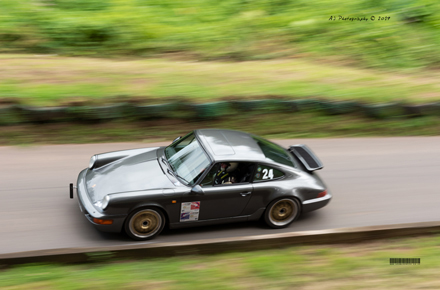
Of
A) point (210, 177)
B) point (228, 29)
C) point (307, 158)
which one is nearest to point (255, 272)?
point (210, 177)

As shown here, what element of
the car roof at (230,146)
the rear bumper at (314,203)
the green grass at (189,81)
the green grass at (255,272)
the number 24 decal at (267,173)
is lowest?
the green grass at (255,272)

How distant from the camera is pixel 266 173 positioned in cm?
643

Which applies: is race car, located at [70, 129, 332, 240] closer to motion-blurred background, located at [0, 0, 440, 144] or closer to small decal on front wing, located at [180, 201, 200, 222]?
small decal on front wing, located at [180, 201, 200, 222]

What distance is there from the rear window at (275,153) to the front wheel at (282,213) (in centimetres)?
59

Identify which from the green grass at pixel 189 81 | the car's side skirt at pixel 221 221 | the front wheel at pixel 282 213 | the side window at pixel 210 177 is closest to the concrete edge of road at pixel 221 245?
the car's side skirt at pixel 221 221

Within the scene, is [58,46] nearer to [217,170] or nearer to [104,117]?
[104,117]

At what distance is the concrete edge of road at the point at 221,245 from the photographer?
5.30 m

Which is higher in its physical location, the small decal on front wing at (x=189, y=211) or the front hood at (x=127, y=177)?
the front hood at (x=127, y=177)

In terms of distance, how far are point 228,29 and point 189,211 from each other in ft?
36.2

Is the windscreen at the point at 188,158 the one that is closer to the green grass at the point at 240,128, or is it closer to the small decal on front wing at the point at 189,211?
the small decal on front wing at the point at 189,211

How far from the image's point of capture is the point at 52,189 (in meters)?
7.35

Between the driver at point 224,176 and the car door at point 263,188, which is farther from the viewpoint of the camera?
the car door at point 263,188

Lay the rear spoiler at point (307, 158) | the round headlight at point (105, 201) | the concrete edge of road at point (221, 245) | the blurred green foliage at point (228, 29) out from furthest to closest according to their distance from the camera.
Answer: the blurred green foliage at point (228, 29) < the rear spoiler at point (307, 158) < the round headlight at point (105, 201) < the concrete edge of road at point (221, 245)

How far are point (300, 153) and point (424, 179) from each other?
2.85 metres
